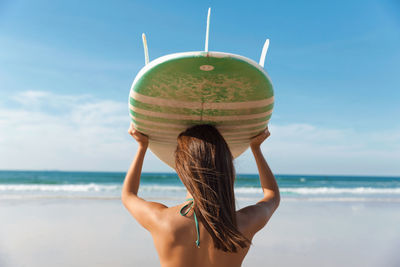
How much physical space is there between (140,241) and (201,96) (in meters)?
4.47

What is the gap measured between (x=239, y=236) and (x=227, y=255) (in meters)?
0.10

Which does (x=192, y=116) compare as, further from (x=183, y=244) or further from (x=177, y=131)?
(x=183, y=244)

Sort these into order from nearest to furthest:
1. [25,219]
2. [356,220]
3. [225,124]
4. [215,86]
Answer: [215,86], [225,124], [25,219], [356,220]

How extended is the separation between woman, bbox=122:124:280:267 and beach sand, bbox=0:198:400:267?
3.57m

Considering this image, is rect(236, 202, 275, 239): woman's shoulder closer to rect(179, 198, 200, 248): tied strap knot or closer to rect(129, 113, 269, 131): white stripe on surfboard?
rect(179, 198, 200, 248): tied strap knot

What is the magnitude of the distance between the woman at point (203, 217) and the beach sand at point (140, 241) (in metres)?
3.57

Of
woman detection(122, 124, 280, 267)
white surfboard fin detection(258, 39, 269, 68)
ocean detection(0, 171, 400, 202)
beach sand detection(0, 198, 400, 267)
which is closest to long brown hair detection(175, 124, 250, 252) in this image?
woman detection(122, 124, 280, 267)

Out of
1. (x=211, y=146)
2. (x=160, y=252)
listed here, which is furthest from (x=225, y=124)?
(x=160, y=252)

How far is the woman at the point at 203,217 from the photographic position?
3.90ft

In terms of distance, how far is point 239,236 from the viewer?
1.21m

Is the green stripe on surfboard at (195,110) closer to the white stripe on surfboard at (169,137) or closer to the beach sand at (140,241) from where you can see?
the white stripe on surfboard at (169,137)

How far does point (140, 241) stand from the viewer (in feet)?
17.6

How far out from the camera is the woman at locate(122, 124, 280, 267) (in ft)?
3.90

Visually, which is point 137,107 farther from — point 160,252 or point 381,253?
point 381,253
